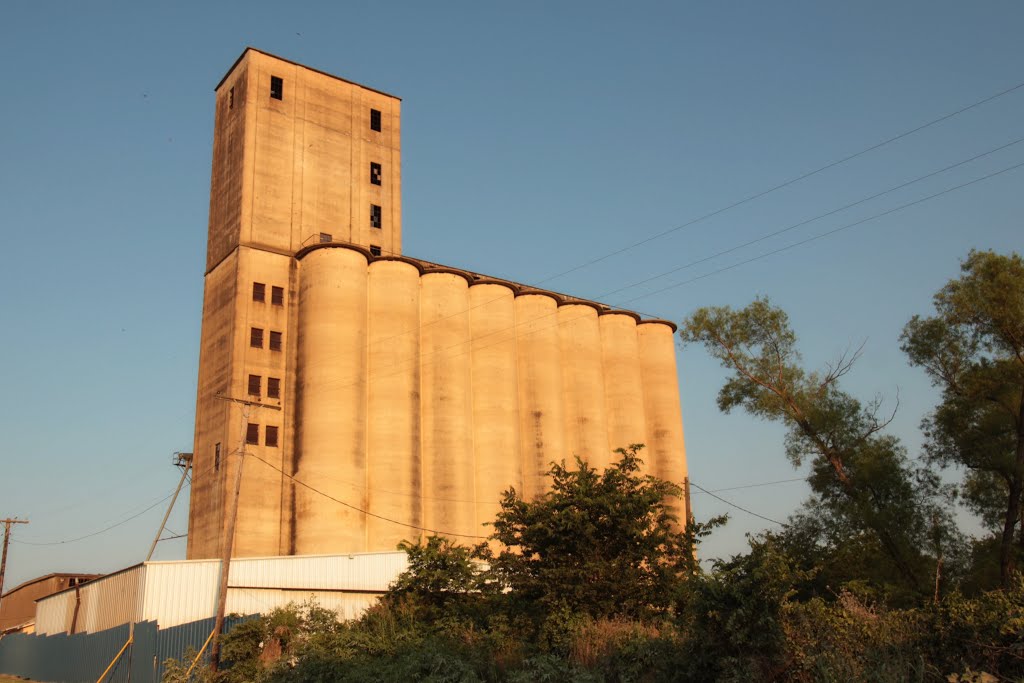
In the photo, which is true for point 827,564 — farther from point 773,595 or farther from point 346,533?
point 346,533

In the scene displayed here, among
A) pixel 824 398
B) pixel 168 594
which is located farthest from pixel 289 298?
pixel 824 398

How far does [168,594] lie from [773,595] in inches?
1066

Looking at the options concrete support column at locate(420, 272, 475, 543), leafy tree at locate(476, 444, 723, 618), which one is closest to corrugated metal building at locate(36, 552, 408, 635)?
concrete support column at locate(420, 272, 475, 543)

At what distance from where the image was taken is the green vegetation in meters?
16.2

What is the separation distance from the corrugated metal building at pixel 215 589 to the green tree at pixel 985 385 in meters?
23.3

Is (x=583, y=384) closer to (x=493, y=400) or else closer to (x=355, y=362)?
(x=493, y=400)

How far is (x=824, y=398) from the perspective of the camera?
37.4m

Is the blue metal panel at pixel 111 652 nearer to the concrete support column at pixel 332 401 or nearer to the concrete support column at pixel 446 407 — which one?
the concrete support column at pixel 332 401

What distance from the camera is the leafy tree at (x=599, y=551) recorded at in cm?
2448

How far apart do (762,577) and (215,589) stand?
26.9 meters

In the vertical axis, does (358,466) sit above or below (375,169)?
below

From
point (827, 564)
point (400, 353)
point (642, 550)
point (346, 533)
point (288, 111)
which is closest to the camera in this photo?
point (642, 550)

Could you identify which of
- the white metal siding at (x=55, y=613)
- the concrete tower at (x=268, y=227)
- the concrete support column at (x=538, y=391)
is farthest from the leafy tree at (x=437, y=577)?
the concrete support column at (x=538, y=391)

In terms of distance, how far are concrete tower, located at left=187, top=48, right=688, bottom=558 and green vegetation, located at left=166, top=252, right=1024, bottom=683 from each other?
58.9ft
